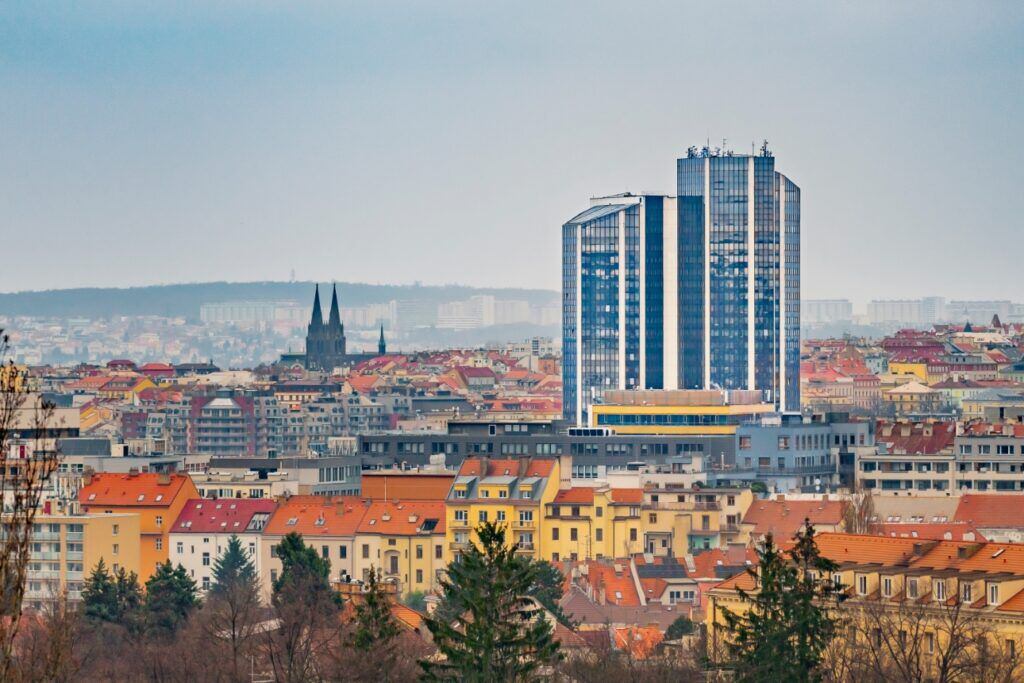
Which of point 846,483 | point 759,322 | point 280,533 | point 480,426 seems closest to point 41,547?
point 280,533

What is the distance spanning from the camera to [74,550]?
70812 mm

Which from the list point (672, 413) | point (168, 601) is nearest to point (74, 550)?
point (168, 601)

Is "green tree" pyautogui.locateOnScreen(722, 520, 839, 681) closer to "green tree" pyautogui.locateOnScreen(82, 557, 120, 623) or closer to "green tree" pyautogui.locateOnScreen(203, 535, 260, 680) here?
"green tree" pyautogui.locateOnScreen(203, 535, 260, 680)

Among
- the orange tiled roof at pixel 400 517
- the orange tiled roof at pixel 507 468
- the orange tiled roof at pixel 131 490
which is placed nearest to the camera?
the orange tiled roof at pixel 400 517

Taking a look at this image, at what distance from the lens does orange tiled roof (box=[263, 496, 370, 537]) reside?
243 feet

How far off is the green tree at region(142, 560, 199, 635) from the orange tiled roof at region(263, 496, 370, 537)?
909cm

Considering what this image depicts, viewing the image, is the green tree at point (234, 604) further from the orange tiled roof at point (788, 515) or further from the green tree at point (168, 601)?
the orange tiled roof at point (788, 515)

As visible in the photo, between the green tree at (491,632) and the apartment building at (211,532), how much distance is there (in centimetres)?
3349

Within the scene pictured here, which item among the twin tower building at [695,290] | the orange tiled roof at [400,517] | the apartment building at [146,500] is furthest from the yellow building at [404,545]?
the twin tower building at [695,290]

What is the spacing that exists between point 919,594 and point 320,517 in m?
27.5

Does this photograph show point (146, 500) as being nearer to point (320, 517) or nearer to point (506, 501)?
point (320, 517)

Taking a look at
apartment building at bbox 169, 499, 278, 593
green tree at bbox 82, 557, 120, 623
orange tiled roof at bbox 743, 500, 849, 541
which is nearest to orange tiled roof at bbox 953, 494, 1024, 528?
orange tiled roof at bbox 743, 500, 849, 541

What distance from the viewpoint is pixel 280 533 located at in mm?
74438

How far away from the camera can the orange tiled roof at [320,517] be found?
7412 centimetres
